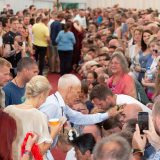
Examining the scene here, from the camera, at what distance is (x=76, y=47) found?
46.4 ft

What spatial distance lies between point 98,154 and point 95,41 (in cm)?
781

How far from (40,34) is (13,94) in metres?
7.31

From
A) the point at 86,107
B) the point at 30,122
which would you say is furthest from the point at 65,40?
the point at 30,122

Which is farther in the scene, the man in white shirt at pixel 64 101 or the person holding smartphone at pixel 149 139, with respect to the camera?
the man in white shirt at pixel 64 101

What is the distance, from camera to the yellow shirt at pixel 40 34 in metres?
12.5

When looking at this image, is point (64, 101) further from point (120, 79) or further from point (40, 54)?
point (40, 54)

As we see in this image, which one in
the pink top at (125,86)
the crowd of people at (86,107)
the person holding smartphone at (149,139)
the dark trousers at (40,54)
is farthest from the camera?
the dark trousers at (40,54)

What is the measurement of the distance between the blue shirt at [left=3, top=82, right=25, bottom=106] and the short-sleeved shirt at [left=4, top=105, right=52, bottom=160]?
4.73 ft

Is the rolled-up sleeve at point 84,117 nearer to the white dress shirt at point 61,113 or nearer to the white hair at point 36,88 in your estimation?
the white dress shirt at point 61,113

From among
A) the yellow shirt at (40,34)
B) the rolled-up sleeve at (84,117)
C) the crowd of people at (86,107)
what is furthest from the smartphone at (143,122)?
the yellow shirt at (40,34)

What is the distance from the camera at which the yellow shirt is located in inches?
493

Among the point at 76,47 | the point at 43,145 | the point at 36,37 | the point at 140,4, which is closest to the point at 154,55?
the point at 43,145

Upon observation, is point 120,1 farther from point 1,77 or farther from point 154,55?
point 1,77

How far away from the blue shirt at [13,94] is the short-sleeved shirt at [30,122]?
1.44m
